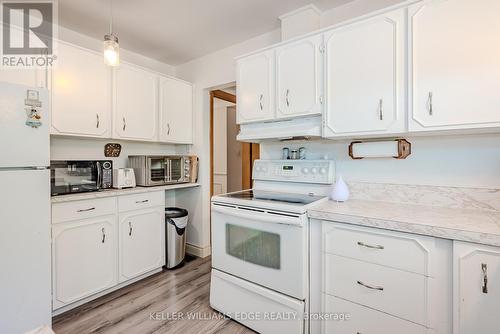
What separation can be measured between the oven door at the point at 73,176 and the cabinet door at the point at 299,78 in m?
1.73

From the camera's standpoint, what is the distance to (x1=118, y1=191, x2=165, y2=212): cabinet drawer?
2254 millimetres

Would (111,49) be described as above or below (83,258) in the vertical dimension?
above

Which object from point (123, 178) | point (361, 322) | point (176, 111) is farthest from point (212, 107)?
point (361, 322)

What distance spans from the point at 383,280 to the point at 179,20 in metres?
2.56

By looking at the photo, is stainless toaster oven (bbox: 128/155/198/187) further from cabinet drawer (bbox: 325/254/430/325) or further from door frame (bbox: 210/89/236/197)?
cabinet drawer (bbox: 325/254/430/325)

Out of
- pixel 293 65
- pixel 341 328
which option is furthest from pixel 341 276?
pixel 293 65

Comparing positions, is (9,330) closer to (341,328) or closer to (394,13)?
(341,328)

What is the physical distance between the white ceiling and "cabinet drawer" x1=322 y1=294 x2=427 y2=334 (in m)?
2.23

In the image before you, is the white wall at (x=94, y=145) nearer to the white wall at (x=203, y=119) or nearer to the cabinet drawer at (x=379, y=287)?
the white wall at (x=203, y=119)

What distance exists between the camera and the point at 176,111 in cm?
289

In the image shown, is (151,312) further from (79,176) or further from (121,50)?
(121,50)

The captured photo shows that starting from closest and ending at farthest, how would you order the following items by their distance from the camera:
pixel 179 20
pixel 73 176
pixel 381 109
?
1. pixel 381 109
2. pixel 73 176
3. pixel 179 20

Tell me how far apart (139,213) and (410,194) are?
233 centimetres

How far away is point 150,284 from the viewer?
2.38 m
